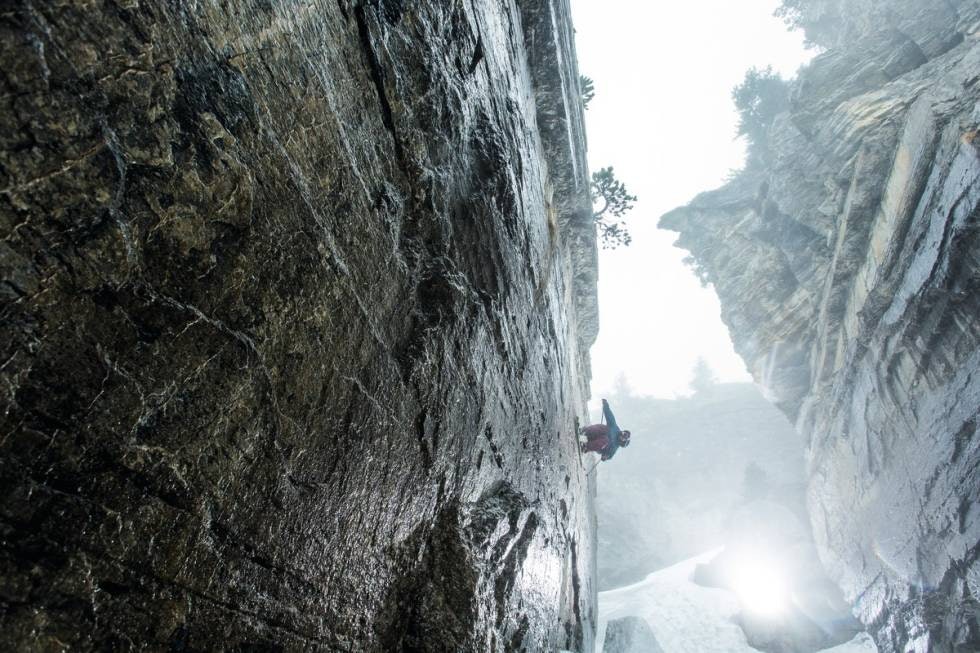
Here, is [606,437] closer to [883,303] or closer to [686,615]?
[883,303]

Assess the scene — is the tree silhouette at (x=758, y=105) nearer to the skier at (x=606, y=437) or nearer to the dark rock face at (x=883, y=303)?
the dark rock face at (x=883, y=303)

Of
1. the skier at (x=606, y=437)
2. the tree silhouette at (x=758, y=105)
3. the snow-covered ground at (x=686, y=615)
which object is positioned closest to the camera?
the skier at (x=606, y=437)

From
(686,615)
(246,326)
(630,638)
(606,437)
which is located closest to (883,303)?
(606,437)

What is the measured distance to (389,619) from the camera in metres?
2.55

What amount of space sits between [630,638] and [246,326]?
68.9 feet

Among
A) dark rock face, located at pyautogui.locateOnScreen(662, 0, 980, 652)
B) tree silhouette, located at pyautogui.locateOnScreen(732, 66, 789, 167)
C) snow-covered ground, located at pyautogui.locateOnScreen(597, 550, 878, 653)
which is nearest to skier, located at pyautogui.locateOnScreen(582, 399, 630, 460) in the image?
dark rock face, located at pyautogui.locateOnScreen(662, 0, 980, 652)

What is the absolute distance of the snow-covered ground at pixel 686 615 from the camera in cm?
1977

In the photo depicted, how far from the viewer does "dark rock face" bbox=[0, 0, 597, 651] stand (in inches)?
44.7

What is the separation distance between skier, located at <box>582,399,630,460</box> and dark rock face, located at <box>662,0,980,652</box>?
24.0 feet

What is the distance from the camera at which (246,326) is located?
5.44 ft

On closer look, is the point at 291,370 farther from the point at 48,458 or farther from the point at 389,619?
the point at 389,619

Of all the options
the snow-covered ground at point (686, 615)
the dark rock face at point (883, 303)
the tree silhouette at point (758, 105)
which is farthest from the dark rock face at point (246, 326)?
the tree silhouette at point (758, 105)

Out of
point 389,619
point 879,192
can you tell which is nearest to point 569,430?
point 389,619

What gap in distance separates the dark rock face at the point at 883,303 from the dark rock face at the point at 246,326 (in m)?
11.0
